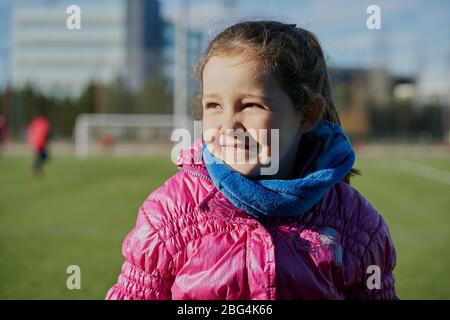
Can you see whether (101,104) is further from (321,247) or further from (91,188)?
(321,247)

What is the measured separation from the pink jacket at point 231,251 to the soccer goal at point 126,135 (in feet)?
75.6

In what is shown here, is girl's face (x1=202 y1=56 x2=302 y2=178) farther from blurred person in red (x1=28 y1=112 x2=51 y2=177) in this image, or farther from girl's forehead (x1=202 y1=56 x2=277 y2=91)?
blurred person in red (x1=28 y1=112 x2=51 y2=177)

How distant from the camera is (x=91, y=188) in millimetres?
11734

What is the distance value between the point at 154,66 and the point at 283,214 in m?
25.4

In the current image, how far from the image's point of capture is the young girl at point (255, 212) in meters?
1.46

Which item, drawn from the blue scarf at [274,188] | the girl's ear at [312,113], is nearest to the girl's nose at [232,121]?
the blue scarf at [274,188]

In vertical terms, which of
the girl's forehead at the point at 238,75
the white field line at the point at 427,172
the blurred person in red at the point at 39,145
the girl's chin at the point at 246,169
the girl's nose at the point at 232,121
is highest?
the girl's forehead at the point at 238,75

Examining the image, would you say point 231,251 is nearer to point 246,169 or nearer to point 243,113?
point 246,169

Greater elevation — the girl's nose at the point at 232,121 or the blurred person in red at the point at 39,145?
the girl's nose at the point at 232,121

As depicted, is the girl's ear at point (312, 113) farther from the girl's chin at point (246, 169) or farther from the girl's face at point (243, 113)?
the girl's chin at point (246, 169)

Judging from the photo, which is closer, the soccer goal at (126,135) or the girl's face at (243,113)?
the girl's face at (243,113)

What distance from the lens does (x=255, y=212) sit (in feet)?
4.92

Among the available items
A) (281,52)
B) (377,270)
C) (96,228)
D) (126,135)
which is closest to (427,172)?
(96,228)

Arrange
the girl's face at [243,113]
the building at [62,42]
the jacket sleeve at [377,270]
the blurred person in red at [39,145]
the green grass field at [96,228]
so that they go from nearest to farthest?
the girl's face at [243,113], the jacket sleeve at [377,270], the green grass field at [96,228], the blurred person in red at [39,145], the building at [62,42]
